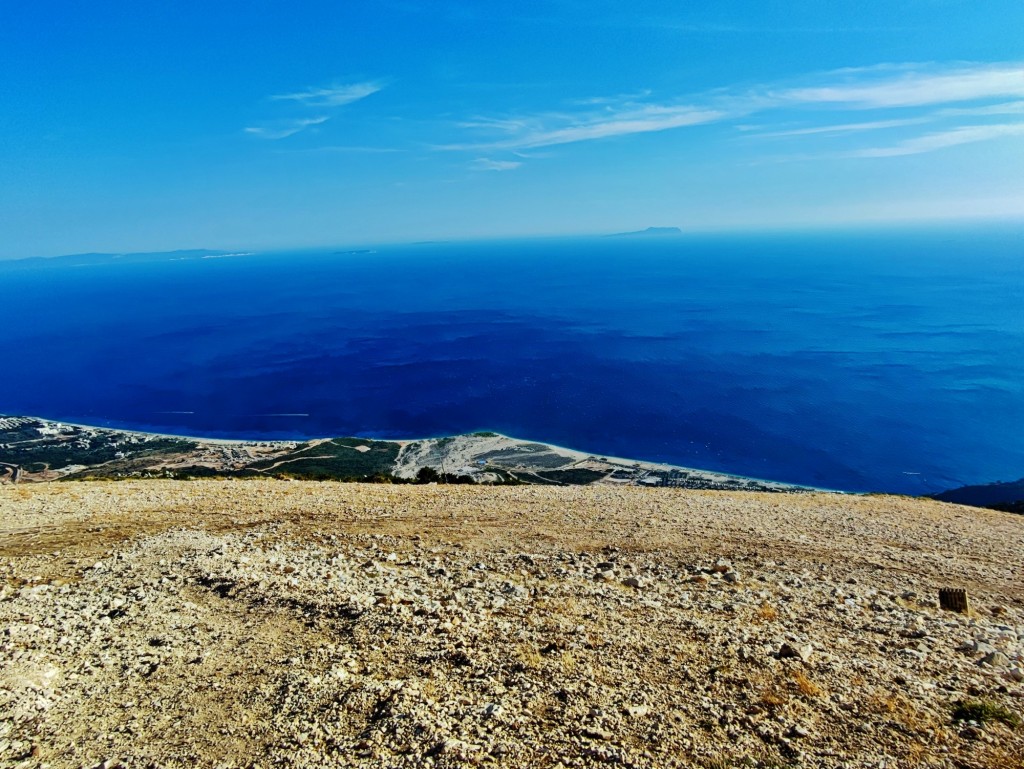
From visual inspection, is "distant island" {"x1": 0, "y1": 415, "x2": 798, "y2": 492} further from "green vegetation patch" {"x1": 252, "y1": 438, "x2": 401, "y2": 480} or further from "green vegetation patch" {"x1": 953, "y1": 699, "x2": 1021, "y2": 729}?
"green vegetation patch" {"x1": 953, "y1": 699, "x2": 1021, "y2": 729}

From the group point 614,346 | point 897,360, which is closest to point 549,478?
point 614,346

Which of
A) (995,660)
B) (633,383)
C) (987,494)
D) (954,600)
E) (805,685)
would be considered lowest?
(987,494)

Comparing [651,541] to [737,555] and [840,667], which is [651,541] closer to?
[737,555]

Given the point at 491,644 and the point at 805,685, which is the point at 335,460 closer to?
the point at 491,644

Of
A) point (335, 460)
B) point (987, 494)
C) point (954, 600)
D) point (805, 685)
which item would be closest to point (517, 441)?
point (335, 460)

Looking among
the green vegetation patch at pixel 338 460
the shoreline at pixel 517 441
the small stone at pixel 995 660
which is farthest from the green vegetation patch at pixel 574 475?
the small stone at pixel 995 660

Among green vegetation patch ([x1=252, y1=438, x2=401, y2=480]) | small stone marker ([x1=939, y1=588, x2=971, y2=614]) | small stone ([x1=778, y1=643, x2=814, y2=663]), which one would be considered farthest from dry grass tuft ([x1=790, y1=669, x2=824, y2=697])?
green vegetation patch ([x1=252, y1=438, x2=401, y2=480])
